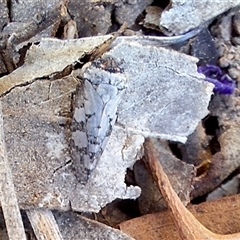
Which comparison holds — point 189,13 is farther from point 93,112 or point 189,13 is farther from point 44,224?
point 44,224

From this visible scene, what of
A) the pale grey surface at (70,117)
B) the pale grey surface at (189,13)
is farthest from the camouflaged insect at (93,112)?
the pale grey surface at (189,13)

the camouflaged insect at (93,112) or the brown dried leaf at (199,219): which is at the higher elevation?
the camouflaged insect at (93,112)

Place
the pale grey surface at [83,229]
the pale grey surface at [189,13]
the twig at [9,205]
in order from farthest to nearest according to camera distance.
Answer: the pale grey surface at [189,13]
the pale grey surface at [83,229]
the twig at [9,205]

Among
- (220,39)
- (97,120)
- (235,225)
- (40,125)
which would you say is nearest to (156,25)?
(220,39)

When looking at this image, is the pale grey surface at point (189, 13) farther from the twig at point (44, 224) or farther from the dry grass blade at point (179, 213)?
the twig at point (44, 224)

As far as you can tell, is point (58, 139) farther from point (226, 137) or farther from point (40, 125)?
point (226, 137)

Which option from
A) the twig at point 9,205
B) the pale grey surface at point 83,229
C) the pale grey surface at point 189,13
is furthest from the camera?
the pale grey surface at point 189,13

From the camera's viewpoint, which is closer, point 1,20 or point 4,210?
point 4,210

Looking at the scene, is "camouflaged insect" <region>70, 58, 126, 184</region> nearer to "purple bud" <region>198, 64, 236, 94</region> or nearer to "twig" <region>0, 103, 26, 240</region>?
"twig" <region>0, 103, 26, 240</region>
